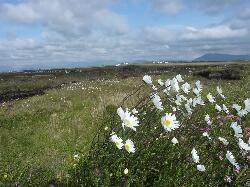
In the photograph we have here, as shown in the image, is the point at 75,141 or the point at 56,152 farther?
the point at 75,141

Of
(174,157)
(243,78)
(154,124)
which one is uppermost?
(154,124)

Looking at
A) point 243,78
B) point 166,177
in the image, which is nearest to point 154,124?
point 166,177

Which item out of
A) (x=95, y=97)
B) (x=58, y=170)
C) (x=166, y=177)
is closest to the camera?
(x=166, y=177)

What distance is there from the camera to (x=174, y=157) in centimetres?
805

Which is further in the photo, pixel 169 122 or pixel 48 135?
pixel 48 135

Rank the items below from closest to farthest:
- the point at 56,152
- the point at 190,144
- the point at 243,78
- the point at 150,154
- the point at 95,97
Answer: the point at 150,154 → the point at 190,144 → the point at 56,152 → the point at 95,97 → the point at 243,78

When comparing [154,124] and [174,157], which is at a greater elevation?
[154,124]

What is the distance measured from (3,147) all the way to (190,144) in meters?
6.52

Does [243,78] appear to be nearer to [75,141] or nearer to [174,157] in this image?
[75,141]

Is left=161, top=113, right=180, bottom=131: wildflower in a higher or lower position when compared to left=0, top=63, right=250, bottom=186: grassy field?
higher

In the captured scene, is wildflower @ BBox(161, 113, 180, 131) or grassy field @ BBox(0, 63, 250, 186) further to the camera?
grassy field @ BBox(0, 63, 250, 186)

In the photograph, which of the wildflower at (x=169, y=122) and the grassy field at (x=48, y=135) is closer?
the wildflower at (x=169, y=122)

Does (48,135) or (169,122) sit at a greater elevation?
(169,122)

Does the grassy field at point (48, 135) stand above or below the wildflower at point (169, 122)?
below
